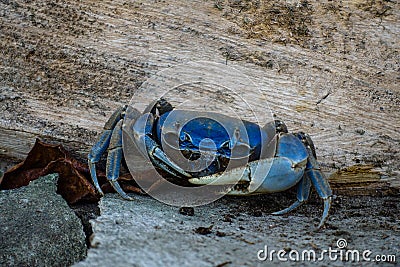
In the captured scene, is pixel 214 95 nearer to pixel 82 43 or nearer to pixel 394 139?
pixel 82 43

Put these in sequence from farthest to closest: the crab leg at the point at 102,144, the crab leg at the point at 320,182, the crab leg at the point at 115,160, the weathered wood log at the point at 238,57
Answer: the weathered wood log at the point at 238,57 → the crab leg at the point at 102,144 → the crab leg at the point at 115,160 → the crab leg at the point at 320,182

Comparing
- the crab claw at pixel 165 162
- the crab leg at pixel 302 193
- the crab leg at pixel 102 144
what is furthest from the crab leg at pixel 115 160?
the crab leg at pixel 302 193

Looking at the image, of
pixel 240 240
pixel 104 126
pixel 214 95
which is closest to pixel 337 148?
pixel 214 95

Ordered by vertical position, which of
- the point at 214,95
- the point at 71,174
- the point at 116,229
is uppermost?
the point at 214,95

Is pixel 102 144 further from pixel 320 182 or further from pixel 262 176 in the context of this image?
pixel 320 182

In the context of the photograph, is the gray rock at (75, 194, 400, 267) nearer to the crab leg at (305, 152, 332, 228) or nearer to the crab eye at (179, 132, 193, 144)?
the crab leg at (305, 152, 332, 228)

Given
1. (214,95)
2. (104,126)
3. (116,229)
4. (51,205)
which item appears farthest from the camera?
(214,95)

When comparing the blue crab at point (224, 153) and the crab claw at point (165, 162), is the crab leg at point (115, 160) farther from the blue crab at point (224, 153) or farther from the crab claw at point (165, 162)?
the crab claw at point (165, 162)
